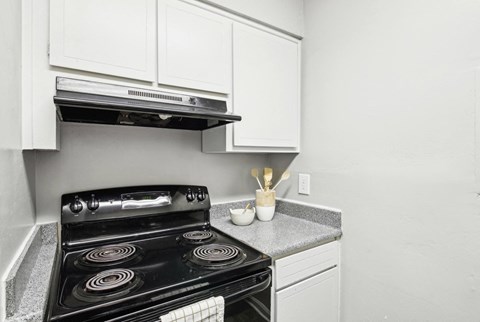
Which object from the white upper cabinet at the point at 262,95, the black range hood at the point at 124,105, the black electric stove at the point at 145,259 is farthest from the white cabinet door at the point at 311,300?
the black range hood at the point at 124,105

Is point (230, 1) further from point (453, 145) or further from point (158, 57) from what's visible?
point (453, 145)

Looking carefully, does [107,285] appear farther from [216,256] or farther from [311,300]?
[311,300]

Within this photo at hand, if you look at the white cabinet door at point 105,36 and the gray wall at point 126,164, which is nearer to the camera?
the white cabinet door at point 105,36

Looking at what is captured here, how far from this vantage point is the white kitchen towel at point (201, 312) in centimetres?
76

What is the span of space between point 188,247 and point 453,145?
1.24 meters

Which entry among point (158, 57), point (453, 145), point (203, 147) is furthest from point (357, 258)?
point (158, 57)

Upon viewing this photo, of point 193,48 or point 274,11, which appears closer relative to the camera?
point 193,48

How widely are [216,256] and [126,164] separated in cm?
72

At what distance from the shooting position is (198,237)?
1.25 m

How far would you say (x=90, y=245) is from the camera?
3.77 ft

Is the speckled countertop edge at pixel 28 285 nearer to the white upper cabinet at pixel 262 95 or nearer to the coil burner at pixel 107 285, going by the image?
the coil burner at pixel 107 285

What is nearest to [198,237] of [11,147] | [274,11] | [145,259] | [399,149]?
[145,259]

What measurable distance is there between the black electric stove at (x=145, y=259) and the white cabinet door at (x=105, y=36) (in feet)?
1.98

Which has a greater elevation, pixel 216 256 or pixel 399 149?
pixel 399 149
